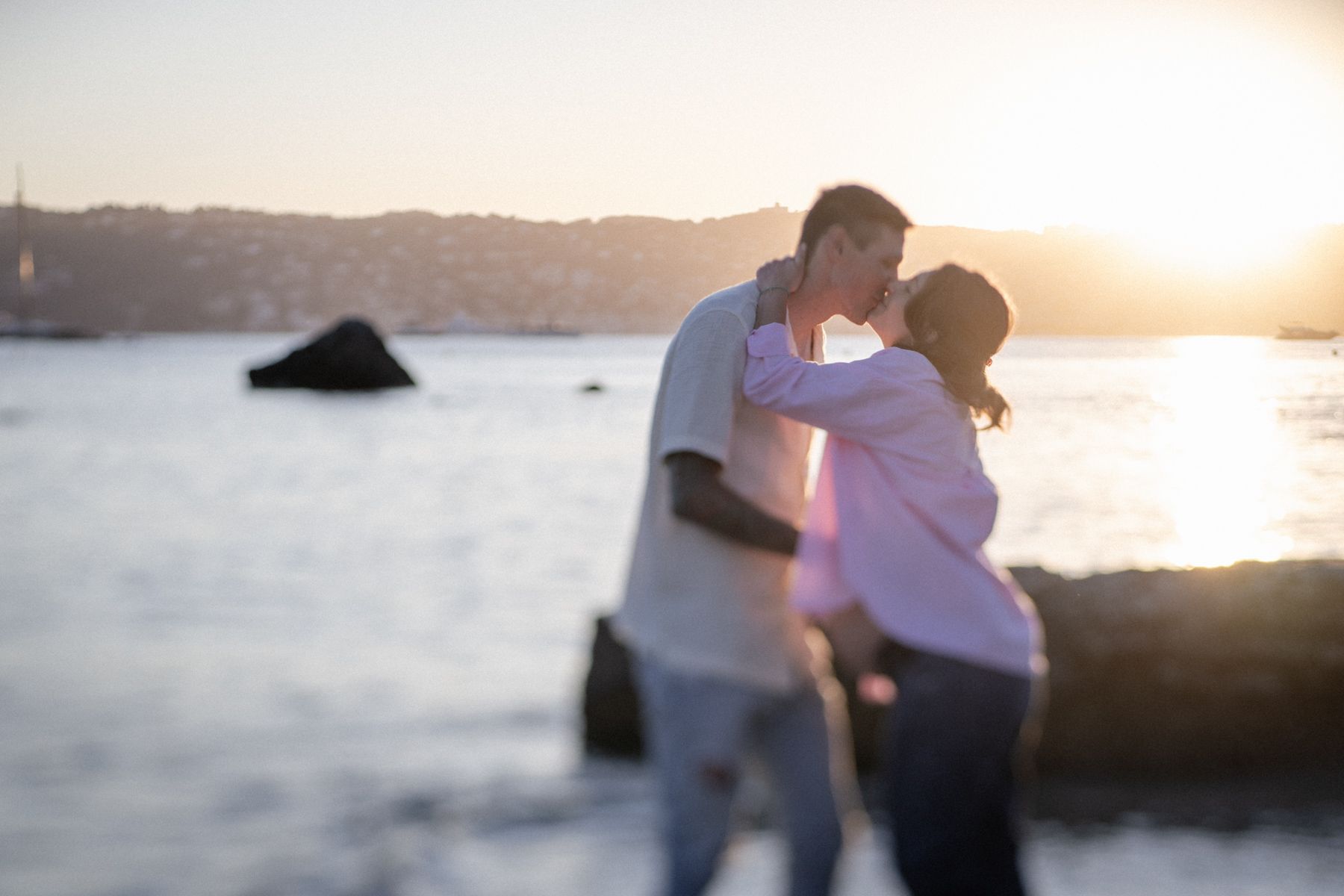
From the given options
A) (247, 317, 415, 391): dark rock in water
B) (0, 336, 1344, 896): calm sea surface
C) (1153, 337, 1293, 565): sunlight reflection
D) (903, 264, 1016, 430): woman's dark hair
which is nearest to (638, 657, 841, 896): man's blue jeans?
(903, 264, 1016, 430): woman's dark hair

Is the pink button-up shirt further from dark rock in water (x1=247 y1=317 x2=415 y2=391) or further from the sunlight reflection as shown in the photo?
dark rock in water (x1=247 y1=317 x2=415 y2=391)

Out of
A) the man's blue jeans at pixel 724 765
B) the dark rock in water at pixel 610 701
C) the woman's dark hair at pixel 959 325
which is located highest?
the woman's dark hair at pixel 959 325

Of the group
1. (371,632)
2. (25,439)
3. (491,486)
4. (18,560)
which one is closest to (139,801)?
(371,632)

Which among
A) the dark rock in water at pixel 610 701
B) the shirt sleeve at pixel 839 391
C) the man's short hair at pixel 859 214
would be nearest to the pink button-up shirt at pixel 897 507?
the shirt sleeve at pixel 839 391

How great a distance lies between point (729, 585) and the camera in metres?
2.63

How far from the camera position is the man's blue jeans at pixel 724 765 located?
102 inches

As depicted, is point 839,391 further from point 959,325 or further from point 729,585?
point 729,585

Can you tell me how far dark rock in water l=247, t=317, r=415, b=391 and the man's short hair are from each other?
48512mm

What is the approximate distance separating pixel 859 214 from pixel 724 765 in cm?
119

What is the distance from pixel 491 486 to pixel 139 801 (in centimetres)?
1930

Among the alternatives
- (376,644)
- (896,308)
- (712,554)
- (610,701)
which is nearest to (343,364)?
(376,644)

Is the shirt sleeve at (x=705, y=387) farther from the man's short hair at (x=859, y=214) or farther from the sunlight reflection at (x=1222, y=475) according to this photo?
the sunlight reflection at (x=1222, y=475)

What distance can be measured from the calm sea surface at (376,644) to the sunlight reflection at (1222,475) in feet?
0.52

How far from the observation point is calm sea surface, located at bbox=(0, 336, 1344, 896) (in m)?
5.67
